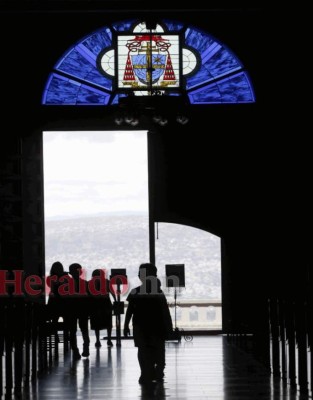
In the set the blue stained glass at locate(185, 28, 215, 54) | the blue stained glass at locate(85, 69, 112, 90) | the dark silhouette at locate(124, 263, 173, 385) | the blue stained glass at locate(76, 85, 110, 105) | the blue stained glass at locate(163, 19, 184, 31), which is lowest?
the dark silhouette at locate(124, 263, 173, 385)

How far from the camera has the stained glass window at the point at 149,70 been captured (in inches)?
756

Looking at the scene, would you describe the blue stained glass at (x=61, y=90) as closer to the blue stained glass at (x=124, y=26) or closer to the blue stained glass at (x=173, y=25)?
the blue stained glass at (x=124, y=26)

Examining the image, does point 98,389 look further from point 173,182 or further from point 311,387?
point 173,182

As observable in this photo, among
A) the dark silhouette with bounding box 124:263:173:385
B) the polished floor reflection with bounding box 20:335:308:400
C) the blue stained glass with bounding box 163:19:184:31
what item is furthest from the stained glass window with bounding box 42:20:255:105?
the dark silhouette with bounding box 124:263:173:385

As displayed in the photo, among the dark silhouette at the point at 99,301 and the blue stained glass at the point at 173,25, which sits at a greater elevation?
the blue stained glass at the point at 173,25

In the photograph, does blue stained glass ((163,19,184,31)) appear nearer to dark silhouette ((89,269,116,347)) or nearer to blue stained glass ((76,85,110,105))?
blue stained glass ((76,85,110,105))

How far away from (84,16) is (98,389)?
11482 mm

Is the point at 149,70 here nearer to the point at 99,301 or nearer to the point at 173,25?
the point at 173,25

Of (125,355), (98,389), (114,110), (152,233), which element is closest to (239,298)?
(152,233)

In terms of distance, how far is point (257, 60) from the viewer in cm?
1919

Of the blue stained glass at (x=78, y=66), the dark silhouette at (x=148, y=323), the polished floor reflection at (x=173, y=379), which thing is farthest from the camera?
the blue stained glass at (x=78, y=66)

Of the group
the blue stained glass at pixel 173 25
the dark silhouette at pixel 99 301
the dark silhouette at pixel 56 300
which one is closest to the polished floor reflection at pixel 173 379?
the dark silhouette at pixel 56 300

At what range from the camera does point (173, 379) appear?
32.1 ft

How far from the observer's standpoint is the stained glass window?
19.2m
